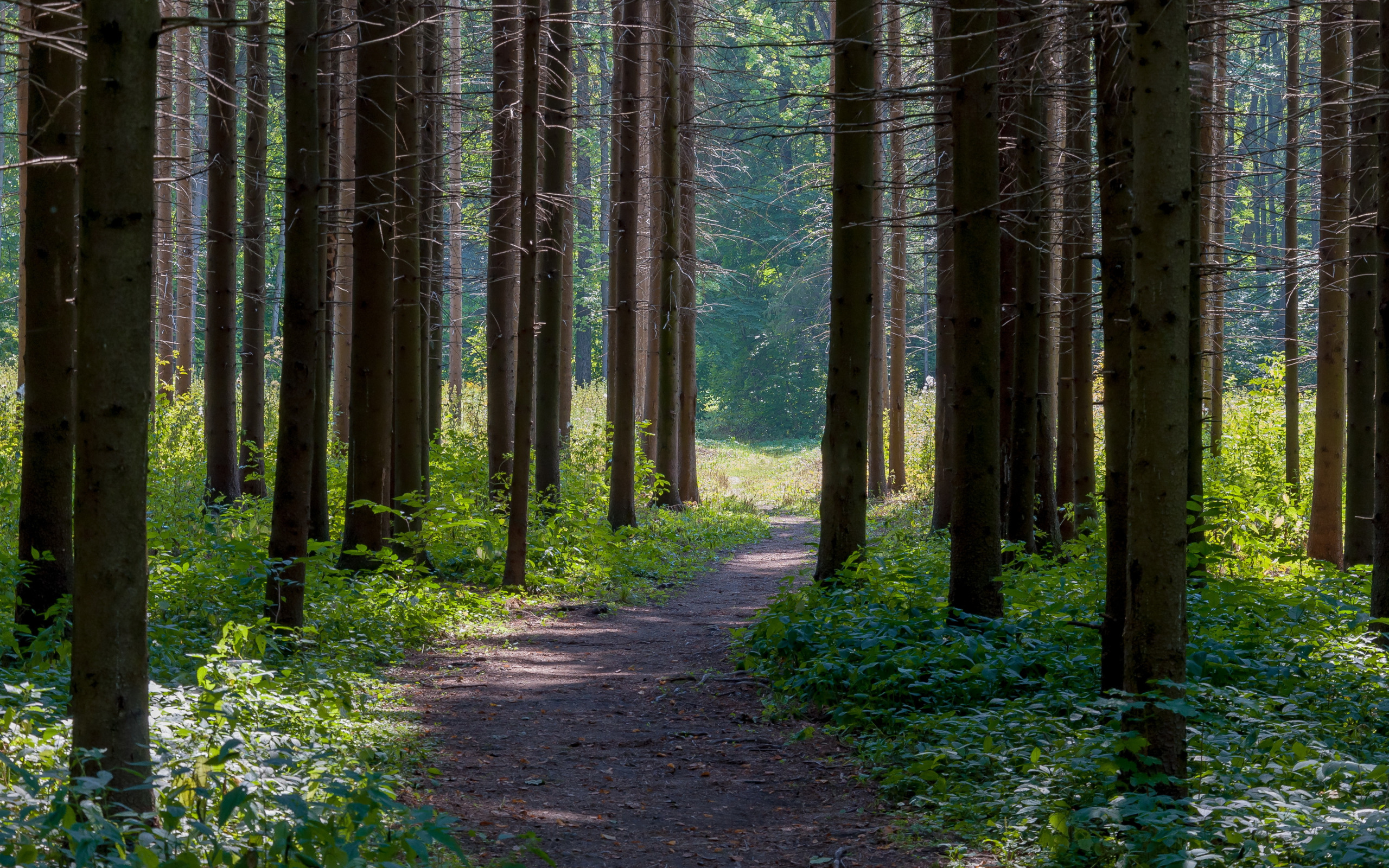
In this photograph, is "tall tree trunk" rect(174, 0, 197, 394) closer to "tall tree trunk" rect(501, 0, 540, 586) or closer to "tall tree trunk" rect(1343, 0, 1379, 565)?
"tall tree trunk" rect(501, 0, 540, 586)

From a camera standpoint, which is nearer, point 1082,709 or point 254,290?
point 1082,709

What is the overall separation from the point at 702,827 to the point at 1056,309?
523 inches

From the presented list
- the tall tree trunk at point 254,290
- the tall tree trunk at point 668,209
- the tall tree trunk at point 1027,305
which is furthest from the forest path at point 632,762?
the tall tree trunk at point 668,209

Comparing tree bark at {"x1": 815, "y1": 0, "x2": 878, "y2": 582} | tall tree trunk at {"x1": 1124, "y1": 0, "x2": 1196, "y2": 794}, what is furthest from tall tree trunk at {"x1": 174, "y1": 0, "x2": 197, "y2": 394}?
tall tree trunk at {"x1": 1124, "y1": 0, "x2": 1196, "y2": 794}

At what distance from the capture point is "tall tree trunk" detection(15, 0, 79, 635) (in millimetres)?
6453

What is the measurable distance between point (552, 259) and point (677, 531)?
6.38 m

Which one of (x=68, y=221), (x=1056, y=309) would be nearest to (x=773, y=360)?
(x=1056, y=309)

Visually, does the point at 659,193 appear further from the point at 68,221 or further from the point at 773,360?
the point at 773,360

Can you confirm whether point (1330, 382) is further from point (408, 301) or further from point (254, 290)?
point (254, 290)

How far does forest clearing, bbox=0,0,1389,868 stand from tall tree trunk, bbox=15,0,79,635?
0.03 meters

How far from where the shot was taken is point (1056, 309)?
16.2 metres

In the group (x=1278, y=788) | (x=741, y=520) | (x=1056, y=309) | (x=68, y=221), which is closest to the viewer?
(x=1278, y=788)

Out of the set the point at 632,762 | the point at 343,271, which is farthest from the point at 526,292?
the point at 343,271

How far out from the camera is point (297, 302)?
23.6 feet
